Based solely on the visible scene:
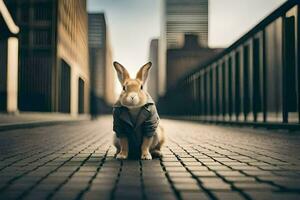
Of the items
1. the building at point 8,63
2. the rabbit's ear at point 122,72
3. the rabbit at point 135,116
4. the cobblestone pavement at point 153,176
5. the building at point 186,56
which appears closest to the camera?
the cobblestone pavement at point 153,176

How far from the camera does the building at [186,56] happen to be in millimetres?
162000

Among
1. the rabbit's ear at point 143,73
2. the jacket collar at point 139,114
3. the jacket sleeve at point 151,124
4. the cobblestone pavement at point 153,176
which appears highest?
the rabbit's ear at point 143,73

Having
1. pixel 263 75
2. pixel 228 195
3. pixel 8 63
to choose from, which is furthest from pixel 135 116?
pixel 8 63

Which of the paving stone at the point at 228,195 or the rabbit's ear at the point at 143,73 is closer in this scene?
the paving stone at the point at 228,195

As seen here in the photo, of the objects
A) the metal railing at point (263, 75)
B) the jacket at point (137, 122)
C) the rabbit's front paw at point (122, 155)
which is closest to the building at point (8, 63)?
the metal railing at point (263, 75)

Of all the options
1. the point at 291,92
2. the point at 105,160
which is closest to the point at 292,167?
the point at 105,160

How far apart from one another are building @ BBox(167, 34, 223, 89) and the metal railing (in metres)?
140

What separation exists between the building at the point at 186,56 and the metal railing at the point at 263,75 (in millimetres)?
140130

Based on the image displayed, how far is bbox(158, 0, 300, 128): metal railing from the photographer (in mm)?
11352

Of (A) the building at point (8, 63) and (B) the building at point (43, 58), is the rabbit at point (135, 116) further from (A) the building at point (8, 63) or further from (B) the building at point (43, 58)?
(B) the building at point (43, 58)

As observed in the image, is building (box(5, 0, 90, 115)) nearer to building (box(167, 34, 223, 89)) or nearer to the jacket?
the jacket

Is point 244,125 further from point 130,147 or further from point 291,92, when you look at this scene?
point 130,147

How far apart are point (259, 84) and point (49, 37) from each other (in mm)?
37020

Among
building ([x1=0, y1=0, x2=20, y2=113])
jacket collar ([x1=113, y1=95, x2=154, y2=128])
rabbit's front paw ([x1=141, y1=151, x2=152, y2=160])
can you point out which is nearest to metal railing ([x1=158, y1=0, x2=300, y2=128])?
rabbit's front paw ([x1=141, y1=151, x2=152, y2=160])
